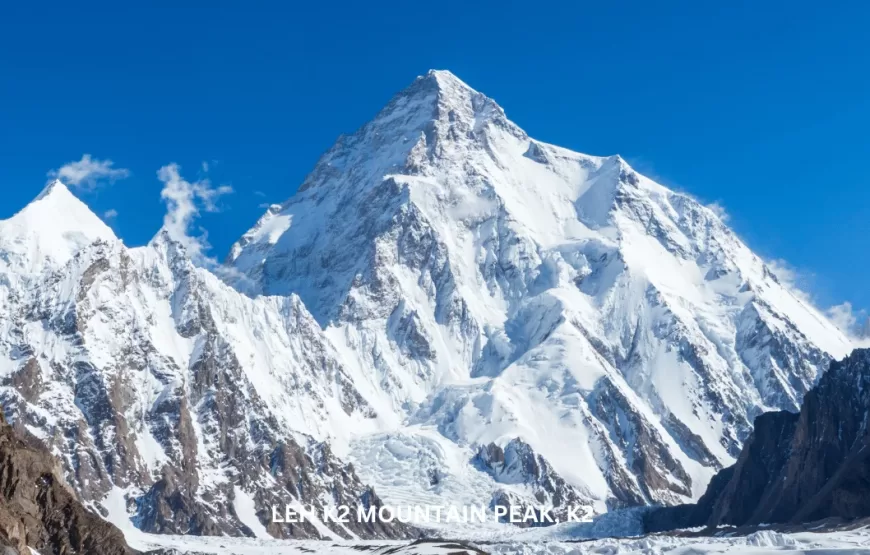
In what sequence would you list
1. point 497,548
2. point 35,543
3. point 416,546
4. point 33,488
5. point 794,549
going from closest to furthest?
1. point 794,549
2. point 35,543
3. point 33,488
4. point 416,546
5. point 497,548

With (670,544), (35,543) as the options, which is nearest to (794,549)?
(670,544)

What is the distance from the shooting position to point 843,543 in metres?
152

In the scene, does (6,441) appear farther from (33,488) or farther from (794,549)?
(794,549)

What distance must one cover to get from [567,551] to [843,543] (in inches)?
1417

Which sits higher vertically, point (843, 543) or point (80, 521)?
point (80, 521)

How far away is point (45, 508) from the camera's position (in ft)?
568

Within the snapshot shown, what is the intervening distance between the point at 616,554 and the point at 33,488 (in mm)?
78570

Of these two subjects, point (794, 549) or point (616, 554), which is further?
point (616, 554)

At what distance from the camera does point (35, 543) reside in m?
156

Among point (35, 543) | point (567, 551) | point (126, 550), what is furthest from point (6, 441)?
point (567, 551)

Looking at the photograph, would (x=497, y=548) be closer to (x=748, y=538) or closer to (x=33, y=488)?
(x=748, y=538)

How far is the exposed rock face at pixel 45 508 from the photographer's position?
496ft

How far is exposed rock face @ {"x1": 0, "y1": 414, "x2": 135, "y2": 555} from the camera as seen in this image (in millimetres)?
151250

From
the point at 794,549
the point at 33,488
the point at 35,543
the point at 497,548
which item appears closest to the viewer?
the point at 794,549
